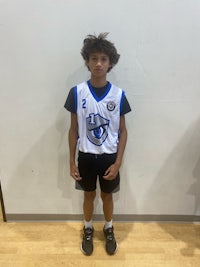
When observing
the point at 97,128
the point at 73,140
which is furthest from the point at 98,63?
the point at 73,140

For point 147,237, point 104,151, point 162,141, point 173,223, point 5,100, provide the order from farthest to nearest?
point 173,223 → point 147,237 → point 162,141 → point 5,100 → point 104,151

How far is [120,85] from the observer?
1.57 m

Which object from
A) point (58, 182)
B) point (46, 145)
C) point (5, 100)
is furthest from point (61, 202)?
point (5, 100)

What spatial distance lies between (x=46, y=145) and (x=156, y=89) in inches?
32.0

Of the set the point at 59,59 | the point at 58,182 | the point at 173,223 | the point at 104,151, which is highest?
the point at 59,59

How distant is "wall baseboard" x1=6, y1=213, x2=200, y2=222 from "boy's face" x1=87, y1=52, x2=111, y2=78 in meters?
1.14

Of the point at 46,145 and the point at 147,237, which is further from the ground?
the point at 46,145

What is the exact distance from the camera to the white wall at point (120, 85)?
142cm

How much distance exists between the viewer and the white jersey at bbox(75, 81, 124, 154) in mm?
1415

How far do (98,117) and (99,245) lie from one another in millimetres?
932

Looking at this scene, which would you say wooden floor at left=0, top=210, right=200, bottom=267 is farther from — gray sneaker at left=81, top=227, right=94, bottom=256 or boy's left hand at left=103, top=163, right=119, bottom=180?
boy's left hand at left=103, top=163, right=119, bottom=180

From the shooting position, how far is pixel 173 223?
1968 millimetres

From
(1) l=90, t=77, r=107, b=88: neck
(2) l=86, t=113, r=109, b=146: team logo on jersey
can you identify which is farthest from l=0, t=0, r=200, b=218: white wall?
(2) l=86, t=113, r=109, b=146: team logo on jersey

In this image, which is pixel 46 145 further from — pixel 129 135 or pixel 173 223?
pixel 173 223
